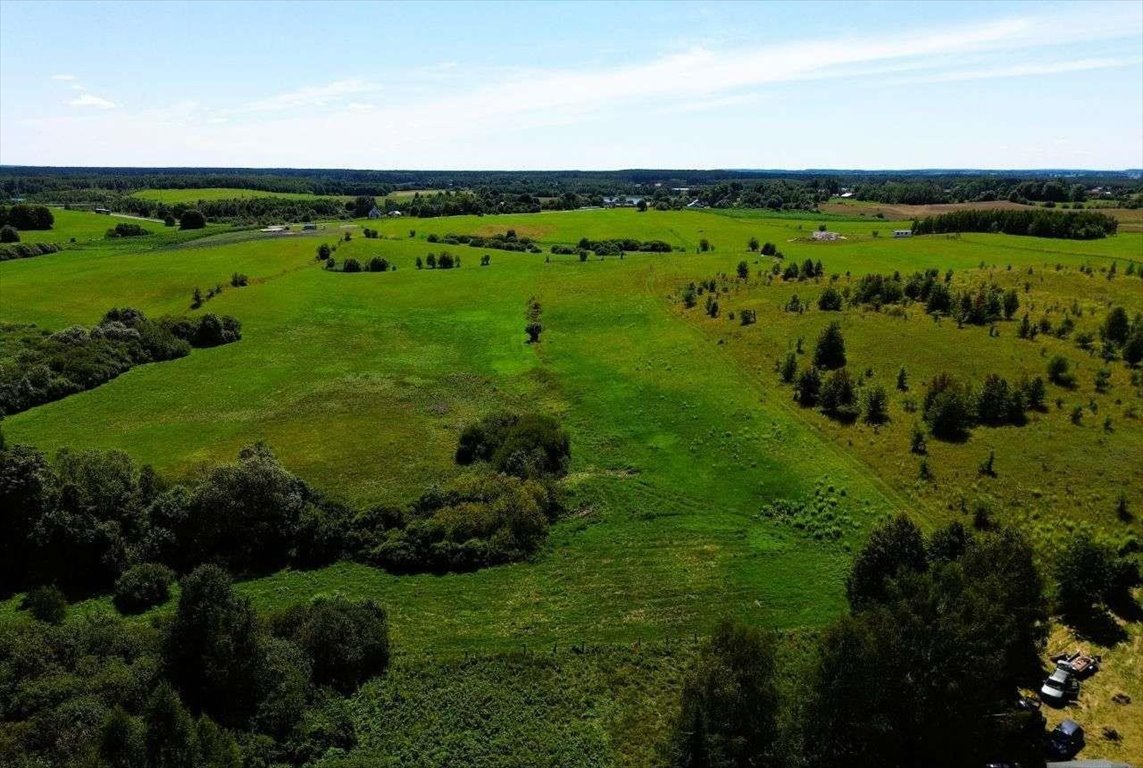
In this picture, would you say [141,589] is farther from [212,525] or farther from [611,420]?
[611,420]

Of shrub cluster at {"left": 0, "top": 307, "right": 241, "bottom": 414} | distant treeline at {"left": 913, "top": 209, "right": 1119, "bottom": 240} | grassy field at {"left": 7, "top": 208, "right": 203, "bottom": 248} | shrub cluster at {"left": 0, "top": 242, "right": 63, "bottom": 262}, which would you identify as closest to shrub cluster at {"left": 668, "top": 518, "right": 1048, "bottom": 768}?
shrub cluster at {"left": 0, "top": 307, "right": 241, "bottom": 414}

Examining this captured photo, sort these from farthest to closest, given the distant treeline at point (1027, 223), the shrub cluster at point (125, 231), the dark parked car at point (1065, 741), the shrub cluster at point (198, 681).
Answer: the shrub cluster at point (125, 231) < the distant treeline at point (1027, 223) < the dark parked car at point (1065, 741) < the shrub cluster at point (198, 681)

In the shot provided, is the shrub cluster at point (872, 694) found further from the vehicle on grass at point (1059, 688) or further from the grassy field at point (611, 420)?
the grassy field at point (611, 420)

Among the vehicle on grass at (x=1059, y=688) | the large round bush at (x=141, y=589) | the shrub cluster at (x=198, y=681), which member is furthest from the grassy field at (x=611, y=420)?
the large round bush at (x=141, y=589)

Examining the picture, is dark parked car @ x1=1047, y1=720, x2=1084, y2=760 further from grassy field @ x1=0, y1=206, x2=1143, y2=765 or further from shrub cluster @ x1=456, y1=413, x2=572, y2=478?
shrub cluster @ x1=456, y1=413, x2=572, y2=478

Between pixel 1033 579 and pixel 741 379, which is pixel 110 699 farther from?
pixel 741 379
